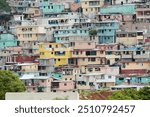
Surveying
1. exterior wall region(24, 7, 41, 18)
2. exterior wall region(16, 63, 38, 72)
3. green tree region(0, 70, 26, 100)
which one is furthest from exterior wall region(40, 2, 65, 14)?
green tree region(0, 70, 26, 100)

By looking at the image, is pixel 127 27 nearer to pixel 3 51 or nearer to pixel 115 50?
pixel 115 50

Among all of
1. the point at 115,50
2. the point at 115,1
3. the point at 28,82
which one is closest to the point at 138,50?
the point at 115,50

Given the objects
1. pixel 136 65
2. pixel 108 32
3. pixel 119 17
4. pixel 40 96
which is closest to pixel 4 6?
pixel 119 17

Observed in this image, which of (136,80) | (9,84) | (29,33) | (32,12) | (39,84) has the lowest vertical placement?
(39,84)

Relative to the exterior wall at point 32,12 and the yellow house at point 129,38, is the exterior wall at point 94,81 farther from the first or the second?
the exterior wall at point 32,12

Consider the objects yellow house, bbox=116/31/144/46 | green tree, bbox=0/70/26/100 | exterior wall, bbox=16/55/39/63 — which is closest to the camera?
green tree, bbox=0/70/26/100

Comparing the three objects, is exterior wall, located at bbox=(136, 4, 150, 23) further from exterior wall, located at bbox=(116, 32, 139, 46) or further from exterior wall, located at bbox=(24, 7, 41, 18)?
exterior wall, located at bbox=(24, 7, 41, 18)

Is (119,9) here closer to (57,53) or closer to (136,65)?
(57,53)
